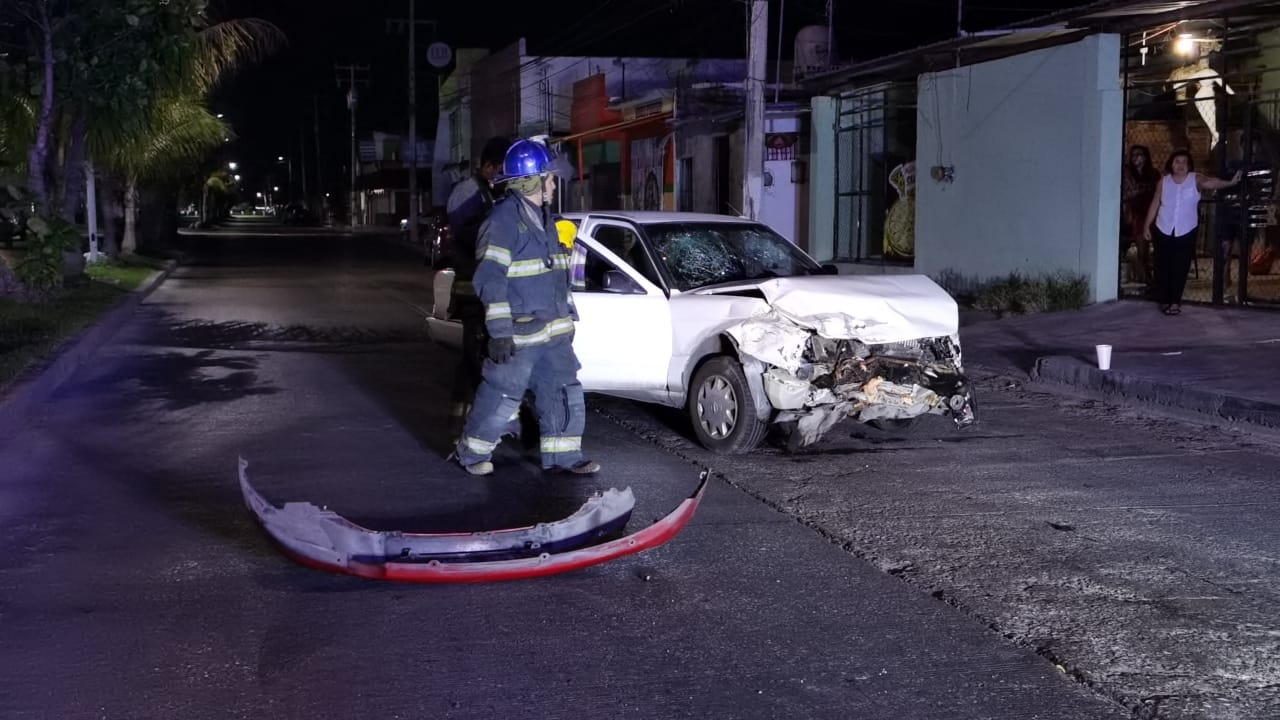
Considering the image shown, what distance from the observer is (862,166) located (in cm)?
2247

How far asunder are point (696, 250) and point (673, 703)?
17.6 ft

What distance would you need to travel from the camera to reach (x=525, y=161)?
A: 7.25m

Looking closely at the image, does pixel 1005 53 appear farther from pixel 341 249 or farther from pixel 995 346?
pixel 341 249

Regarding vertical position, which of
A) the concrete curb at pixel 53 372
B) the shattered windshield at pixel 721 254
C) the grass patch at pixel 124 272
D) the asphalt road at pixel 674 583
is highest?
the shattered windshield at pixel 721 254

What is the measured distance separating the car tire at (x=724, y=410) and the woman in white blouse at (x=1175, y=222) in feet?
25.9

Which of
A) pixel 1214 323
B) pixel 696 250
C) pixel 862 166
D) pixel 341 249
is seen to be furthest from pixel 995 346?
pixel 341 249

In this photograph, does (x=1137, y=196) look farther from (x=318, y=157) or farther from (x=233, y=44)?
(x=318, y=157)

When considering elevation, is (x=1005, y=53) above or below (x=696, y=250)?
above

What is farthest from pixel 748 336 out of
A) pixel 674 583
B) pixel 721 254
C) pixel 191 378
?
pixel 191 378

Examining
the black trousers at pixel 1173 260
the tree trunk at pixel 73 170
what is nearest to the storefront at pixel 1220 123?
the black trousers at pixel 1173 260

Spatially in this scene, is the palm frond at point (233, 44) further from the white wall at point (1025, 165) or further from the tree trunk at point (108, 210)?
the white wall at point (1025, 165)

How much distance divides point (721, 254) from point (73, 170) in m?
14.8

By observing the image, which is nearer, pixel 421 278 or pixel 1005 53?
pixel 1005 53

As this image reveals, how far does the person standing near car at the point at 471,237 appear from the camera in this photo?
25.9 feet
